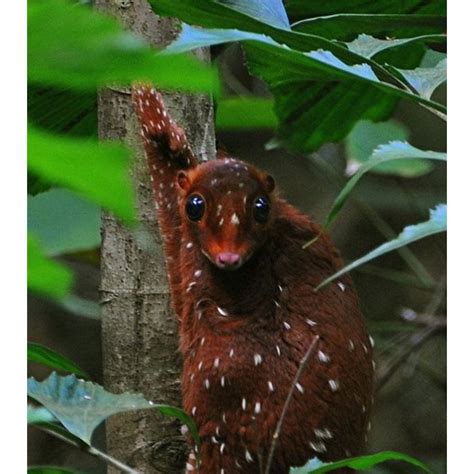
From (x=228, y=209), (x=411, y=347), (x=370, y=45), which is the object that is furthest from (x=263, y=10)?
(x=411, y=347)

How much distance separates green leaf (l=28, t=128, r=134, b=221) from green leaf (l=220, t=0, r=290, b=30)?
0.60 m

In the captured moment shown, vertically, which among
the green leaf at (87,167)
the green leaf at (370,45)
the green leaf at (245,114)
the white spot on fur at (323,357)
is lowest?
the white spot on fur at (323,357)

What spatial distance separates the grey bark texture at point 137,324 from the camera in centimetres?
89

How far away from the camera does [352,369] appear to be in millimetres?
908

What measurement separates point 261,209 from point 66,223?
0.94 ft

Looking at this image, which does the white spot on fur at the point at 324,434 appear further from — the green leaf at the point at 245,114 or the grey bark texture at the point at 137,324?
the green leaf at the point at 245,114

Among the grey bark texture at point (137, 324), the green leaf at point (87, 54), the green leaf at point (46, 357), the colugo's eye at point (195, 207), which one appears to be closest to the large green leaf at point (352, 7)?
the grey bark texture at point (137, 324)

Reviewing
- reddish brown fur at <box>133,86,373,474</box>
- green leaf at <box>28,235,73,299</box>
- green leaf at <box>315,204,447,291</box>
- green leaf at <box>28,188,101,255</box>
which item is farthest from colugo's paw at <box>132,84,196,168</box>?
green leaf at <box>28,235,73,299</box>

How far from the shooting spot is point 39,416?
2.12 ft

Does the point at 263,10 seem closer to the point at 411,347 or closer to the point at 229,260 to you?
the point at 229,260

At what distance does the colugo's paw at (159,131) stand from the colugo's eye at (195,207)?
10cm

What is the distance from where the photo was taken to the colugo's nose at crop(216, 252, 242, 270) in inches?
33.0

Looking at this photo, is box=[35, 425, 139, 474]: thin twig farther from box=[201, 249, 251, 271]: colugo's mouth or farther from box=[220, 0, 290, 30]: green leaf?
box=[220, 0, 290, 30]: green leaf
